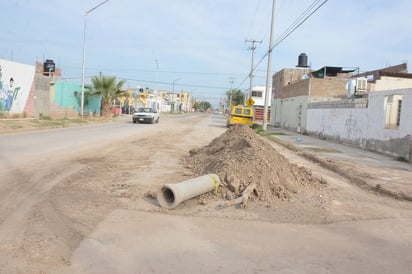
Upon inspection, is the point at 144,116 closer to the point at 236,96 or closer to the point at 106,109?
the point at 106,109

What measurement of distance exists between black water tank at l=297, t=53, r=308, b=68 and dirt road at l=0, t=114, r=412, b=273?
47.5 meters

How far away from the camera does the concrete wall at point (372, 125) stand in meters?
14.9

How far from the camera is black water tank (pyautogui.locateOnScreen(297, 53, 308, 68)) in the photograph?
176 feet

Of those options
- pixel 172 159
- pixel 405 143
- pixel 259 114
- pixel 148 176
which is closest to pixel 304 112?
pixel 405 143

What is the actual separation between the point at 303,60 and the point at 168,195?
50711 mm

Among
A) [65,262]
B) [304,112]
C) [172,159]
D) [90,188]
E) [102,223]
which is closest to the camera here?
[65,262]

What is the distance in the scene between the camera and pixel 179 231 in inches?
210

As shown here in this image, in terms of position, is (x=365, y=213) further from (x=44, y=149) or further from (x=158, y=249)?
(x=44, y=149)

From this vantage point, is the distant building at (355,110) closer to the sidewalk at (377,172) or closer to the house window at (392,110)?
the house window at (392,110)

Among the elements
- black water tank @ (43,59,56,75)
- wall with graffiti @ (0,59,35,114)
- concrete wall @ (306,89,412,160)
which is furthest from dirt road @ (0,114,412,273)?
black water tank @ (43,59,56,75)

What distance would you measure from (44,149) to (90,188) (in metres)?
6.26

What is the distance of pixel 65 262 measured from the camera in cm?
409

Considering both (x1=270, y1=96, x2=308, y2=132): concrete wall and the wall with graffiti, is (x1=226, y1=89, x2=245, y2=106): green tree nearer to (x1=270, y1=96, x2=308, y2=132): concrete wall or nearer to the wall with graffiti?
(x1=270, y1=96, x2=308, y2=132): concrete wall

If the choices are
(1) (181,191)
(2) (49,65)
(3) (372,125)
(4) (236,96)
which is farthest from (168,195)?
(4) (236,96)
